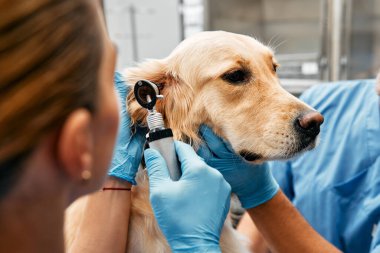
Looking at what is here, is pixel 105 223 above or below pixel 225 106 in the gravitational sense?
below

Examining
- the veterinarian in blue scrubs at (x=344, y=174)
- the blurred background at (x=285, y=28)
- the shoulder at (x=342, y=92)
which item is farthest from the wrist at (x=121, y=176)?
the blurred background at (x=285, y=28)

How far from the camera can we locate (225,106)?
35.5 inches

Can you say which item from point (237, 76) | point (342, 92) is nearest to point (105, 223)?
point (237, 76)

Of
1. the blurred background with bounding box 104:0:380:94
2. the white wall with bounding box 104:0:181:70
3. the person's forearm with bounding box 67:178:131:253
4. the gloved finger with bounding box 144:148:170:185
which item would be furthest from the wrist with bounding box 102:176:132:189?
the white wall with bounding box 104:0:181:70

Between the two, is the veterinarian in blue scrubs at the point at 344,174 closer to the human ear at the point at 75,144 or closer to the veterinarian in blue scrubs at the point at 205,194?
the veterinarian in blue scrubs at the point at 205,194

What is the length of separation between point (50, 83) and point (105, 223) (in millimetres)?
496

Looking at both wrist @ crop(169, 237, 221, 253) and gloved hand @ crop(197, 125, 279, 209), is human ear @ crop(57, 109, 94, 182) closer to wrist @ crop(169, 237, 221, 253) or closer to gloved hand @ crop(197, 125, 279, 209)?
wrist @ crop(169, 237, 221, 253)

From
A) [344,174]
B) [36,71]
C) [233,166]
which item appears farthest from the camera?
[344,174]

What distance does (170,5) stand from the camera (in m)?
2.55

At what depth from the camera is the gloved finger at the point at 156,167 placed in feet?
2.32

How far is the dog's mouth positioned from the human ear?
21.3 inches

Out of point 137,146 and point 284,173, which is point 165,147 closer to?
point 137,146

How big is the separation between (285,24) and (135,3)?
3.45 ft

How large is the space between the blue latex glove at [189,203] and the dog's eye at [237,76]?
9.4 inches
